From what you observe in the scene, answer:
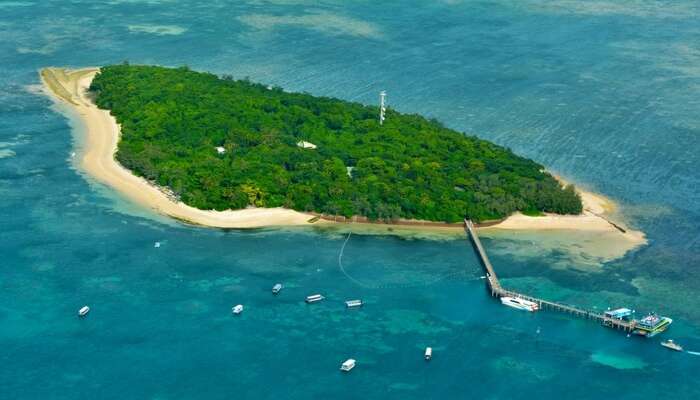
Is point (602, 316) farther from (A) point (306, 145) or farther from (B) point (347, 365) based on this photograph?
(A) point (306, 145)

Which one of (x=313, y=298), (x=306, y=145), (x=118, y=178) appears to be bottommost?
(x=118, y=178)

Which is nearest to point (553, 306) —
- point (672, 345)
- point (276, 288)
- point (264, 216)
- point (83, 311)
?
point (672, 345)

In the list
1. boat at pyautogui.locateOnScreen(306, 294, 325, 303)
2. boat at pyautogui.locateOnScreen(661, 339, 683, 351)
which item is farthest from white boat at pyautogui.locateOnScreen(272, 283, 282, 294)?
boat at pyautogui.locateOnScreen(661, 339, 683, 351)

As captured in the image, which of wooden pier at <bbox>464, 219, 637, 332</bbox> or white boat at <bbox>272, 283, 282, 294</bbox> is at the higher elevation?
wooden pier at <bbox>464, 219, 637, 332</bbox>

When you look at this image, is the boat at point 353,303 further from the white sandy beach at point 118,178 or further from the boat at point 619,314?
the boat at point 619,314

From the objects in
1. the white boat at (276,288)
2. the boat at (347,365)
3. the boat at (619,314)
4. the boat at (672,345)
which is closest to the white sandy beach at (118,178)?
the white boat at (276,288)

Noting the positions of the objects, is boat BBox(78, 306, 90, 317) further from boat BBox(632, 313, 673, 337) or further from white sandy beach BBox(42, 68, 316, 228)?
boat BBox(632, 313, 673, 337)

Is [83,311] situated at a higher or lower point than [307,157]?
lower
